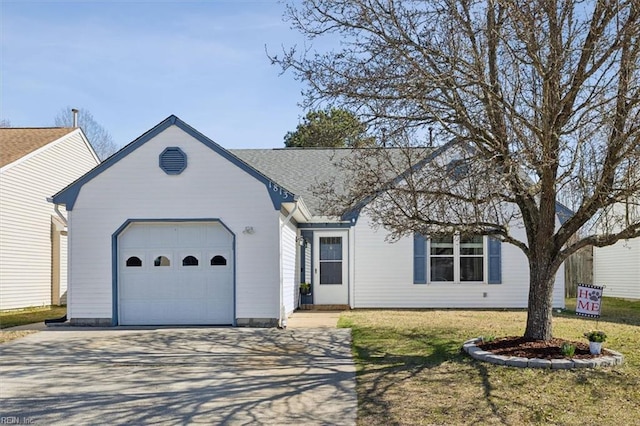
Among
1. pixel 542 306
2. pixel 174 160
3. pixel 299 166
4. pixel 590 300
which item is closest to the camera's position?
pixel 542 306

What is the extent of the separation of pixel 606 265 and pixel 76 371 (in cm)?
2315

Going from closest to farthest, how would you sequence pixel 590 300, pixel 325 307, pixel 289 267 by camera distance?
1. pixel 590 300
2. pixel 289 267
3. pixel 325 307

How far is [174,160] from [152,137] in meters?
0.74

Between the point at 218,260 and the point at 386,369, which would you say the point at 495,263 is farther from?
the point at 386,369

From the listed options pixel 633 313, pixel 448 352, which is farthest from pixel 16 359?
pixel 633 313

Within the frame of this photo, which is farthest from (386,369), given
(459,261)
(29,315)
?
(29,315)

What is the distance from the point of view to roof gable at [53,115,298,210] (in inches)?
543

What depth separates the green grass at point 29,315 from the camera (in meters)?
15.5

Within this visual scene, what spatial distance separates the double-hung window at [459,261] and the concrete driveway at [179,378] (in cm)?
596

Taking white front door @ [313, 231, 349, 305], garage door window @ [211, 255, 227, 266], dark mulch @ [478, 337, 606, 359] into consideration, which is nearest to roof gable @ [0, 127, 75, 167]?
garage door window @ [211, 255, 227, 266]

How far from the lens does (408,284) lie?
18094 millimetres

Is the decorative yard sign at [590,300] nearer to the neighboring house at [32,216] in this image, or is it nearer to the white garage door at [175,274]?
the white garage door at [175,274]

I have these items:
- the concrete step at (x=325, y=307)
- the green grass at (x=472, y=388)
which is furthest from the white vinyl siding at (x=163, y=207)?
the concrete step at (x=325, y=307)

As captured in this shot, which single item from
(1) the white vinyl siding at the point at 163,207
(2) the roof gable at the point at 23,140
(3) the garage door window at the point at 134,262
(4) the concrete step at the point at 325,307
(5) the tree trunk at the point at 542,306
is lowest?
(4) the concrete step at the point at 325,307
